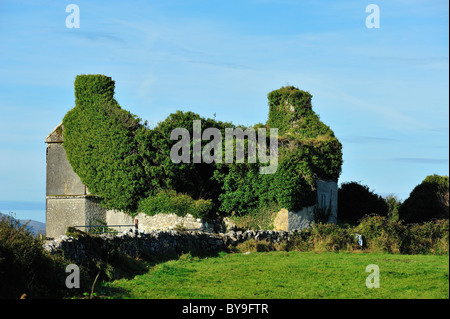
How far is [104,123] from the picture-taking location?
34.9m

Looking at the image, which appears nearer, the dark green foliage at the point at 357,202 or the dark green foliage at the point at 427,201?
the dark green foliage at the point at 427,201

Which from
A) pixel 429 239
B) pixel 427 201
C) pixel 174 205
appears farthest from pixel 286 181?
pixel 427 201

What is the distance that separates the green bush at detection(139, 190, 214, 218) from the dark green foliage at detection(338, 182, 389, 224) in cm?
1318

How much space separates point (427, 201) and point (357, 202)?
496 centimetres

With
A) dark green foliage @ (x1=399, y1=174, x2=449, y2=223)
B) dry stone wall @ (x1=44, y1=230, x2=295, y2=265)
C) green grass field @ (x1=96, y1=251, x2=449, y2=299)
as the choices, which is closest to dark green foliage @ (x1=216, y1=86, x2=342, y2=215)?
dry stone wall @ (x1=44, y1=230, x2=295, y2=265)

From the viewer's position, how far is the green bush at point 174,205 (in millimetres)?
30766

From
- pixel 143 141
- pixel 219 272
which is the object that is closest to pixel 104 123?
pixel 143 141

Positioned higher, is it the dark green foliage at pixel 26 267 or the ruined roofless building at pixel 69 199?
the ruined roofless building at pixel 69 199

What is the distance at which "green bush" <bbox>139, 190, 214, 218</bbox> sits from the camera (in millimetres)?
30766

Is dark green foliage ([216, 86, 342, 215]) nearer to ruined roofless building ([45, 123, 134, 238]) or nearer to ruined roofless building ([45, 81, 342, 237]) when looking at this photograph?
ruined roofless building ([45, 81, 342, 237])

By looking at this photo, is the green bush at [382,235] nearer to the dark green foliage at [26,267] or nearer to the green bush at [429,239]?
the green bush at [429,239]

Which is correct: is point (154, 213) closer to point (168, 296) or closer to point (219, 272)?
point (219, 272)

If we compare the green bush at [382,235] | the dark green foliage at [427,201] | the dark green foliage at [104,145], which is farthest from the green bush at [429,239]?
the dark green foliage at [104,145]

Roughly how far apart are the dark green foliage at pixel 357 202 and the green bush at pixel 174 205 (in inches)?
519
